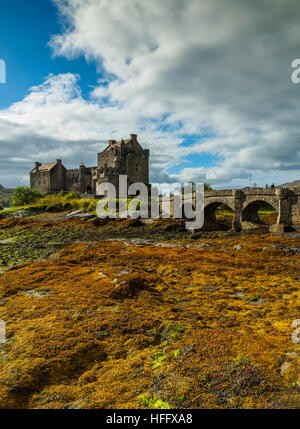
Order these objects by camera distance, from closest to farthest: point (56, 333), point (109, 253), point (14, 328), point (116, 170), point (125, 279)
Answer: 1. point (56, 333)
2. point (14, 328)
3. point (125, 279)
4. point (109, 253)
5. point (116, 170)

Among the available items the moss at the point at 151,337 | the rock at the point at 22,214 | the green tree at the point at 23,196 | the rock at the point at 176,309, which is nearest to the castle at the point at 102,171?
the green tree at the point at 23,196

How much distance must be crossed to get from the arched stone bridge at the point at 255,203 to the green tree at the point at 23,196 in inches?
2159

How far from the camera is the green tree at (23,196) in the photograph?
75938 millimetres

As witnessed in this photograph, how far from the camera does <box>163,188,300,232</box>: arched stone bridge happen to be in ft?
108

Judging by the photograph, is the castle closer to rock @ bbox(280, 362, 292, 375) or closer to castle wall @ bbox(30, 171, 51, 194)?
castle wall @ bbox(30, 171, 51, 194)

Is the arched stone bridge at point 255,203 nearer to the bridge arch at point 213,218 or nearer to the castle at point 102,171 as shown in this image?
the bridge arch at point 213,218

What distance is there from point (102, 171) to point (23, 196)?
88.3 ft

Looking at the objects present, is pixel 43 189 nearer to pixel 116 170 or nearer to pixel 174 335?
pixel 116 170

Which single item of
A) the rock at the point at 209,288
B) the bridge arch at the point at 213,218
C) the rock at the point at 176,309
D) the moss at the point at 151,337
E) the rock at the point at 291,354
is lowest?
the rock at the point at 176,309

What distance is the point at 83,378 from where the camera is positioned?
247 inches

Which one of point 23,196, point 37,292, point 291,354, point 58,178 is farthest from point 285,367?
point 58,178

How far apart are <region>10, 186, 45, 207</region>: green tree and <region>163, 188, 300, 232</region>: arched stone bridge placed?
54.8 meters

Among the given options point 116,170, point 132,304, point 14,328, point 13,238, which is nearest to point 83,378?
point 14,328
